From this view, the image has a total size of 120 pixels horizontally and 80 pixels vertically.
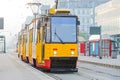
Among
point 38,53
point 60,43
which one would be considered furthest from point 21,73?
point 38,53

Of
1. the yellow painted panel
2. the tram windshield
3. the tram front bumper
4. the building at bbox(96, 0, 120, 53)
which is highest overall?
the building at bbox(96, 0, 120, 53)

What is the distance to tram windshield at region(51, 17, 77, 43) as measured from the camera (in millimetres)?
26375

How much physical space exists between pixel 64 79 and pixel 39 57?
685 centimetres

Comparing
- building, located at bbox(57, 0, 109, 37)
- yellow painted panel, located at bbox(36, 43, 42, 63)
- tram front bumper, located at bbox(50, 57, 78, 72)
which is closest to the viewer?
tram front bumper, located at bbox(50, 57, 78, 72)

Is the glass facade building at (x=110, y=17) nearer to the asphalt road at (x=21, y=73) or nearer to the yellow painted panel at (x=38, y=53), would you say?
the asphalt road at (x=21, y=73)

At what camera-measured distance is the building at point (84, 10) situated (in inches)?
6673

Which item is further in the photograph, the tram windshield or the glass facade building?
the glass facade building

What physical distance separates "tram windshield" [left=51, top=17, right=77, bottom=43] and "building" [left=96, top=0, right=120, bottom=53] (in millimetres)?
86234

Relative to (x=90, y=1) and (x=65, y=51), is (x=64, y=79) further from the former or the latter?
(x=90, y=1)

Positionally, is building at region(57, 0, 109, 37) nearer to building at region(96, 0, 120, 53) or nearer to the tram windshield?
building at region(96, 0, 120, 53)

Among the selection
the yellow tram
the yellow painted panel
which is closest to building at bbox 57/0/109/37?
the yellow painted panel

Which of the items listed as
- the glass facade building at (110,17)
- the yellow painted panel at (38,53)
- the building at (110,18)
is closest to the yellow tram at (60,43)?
the yellow painted panel at (38,53)

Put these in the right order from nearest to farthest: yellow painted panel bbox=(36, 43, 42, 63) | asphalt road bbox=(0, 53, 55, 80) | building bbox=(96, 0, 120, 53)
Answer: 1. asphalt road bbox=(0, 53, 55, 80)
2. yellow painted panel bbox=(36, 43, 42, 63)
3. building bbox=(96, 0, 120, 53)

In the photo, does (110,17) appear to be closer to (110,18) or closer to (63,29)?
(110,18)
